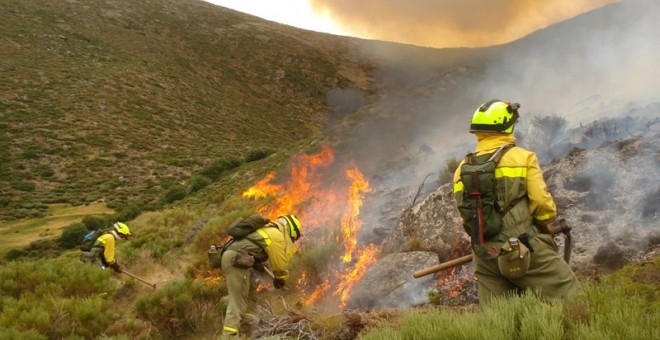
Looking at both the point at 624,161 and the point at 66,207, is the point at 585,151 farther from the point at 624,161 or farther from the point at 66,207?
the point at 66,207

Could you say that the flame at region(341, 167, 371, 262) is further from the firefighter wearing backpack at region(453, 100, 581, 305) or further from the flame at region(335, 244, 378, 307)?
the firefighter wearing backpack at region(453, 100, 581, 305)

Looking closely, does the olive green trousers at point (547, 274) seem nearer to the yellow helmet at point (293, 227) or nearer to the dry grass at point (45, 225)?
the yellow helmet at point (293, 227)

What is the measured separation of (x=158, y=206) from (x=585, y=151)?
21.5 m

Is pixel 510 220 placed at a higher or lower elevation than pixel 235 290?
higher

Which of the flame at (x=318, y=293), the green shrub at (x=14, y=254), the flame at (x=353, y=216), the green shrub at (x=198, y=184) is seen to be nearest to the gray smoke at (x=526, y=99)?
the flame at (x=353, y=216)

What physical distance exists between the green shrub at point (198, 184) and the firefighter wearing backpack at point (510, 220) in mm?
23157

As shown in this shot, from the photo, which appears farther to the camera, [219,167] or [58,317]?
[219,167]

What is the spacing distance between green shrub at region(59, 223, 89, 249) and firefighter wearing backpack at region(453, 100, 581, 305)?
21.0 m

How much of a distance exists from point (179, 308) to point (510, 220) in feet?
20.0

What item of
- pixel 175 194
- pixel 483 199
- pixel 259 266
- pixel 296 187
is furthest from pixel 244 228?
pixel 175 194

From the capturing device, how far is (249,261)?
249 inches

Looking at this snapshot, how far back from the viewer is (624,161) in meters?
7.38

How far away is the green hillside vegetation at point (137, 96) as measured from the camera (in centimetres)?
2905

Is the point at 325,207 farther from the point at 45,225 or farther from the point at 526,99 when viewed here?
the point at 45,225
